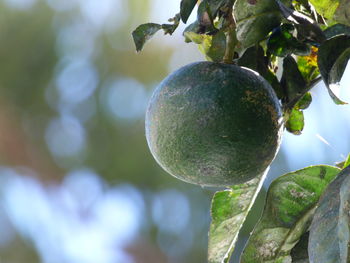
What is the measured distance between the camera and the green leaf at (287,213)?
2.91 ft

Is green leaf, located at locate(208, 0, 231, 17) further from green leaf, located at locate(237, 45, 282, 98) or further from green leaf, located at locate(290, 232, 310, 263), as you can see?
green leaf, located at locate(290, 232, 310, 263)

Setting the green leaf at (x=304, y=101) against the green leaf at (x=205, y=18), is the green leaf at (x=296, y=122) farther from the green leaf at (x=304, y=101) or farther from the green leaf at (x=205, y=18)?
the green leaf at (x=205, y=18)

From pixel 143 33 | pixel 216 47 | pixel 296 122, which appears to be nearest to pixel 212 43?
pixel 216 47

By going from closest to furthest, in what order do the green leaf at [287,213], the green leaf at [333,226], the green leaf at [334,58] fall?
the green leaf at [333,226] → the green leaf at [334,58] → the green leaf at [287,213]

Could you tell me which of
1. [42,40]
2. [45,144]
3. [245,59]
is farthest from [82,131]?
[245,59]

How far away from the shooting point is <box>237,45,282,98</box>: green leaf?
2.97 feet

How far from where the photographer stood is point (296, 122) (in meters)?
0.97

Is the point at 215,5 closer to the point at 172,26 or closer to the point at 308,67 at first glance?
the point at 172,26

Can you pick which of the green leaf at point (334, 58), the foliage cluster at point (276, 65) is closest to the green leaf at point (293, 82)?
the foliage cluster at point (276, 65)

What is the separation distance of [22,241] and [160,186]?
170 cm

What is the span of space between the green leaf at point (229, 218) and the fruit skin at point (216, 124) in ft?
0.35

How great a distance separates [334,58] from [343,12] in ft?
0.22

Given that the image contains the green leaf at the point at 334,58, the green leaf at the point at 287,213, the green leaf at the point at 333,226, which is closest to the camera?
the green leaf at the point at 333,226

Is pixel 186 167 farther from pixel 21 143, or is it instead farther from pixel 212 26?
pixel 21 143
